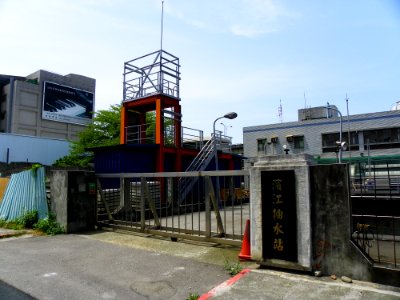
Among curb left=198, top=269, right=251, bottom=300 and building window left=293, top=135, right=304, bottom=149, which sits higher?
building window left=293, top=135, right=304, bottom=149

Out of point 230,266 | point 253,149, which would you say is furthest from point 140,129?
point 253,149

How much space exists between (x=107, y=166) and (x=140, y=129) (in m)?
3.16

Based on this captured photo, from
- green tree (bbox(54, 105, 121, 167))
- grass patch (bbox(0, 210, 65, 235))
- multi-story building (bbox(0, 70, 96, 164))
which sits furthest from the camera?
multi-story building (bbox(0, 70, 96, 164))

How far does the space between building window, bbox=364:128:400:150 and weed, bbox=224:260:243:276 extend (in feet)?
86.9

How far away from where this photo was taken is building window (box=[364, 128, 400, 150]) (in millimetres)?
28328

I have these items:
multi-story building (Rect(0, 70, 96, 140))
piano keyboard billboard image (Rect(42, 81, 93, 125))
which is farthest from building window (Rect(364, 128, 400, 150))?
multi-story building (Rect(0, 70, 96, 140))

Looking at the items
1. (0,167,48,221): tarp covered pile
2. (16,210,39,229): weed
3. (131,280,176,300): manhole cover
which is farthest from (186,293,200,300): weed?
(16,210,39,229): weed

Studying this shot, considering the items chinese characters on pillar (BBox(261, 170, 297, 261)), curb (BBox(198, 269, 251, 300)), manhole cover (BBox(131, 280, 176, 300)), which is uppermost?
chinese characters on pillar (BBox(261, 170, 297, 261))

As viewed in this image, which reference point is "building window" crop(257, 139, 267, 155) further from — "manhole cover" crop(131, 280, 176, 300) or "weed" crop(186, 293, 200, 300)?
"weed" crop(186, 293, 200, 300)

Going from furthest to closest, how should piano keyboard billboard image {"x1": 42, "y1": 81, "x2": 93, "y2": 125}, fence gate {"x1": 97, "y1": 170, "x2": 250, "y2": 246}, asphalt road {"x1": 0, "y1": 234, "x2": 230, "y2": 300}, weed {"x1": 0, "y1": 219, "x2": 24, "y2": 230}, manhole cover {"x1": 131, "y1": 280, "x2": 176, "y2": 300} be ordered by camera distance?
piano keyboard billboard image {"x1": 42, "y1": 81, "x2": 93, "y2": 125}, weed {"x1": 0, "y1": 219, "x2": 24, "y2": 230}, fence gate {"x1": 97, "y1": 170, "x2": 250, "y2": 246}, asphalt road {"x1": 0, "y1": 234, "x2": 230, "y2": 300}, manhole cover {"x1": 131, "y1": 280, "x2": 176, "y2": 300}

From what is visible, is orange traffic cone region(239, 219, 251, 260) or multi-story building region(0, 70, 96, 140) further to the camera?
multi-story building region(0, 70, 96, 140)

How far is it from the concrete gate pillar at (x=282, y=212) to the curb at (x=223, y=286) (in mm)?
481

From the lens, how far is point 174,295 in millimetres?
4695

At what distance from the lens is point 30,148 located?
37.0 metres
